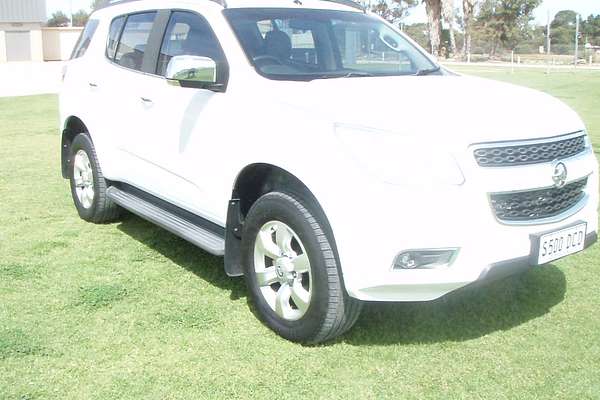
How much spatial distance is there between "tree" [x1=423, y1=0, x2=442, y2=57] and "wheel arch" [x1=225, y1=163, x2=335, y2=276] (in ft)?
134

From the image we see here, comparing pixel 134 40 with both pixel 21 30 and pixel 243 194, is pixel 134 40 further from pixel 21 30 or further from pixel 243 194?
pixel 21 30

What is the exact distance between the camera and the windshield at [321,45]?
428 centimetres

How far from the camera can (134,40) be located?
5395 mm

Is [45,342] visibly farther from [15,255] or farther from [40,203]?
[40,203]

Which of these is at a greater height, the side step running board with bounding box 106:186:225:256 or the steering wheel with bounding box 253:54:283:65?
the steering wheel with bounding box 253:54:283:65

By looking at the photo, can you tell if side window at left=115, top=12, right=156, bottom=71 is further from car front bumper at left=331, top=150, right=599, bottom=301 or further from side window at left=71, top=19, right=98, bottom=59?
car front bumper at left=331, top=150, right=599, bottom=301

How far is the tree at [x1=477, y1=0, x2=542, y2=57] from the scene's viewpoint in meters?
72.2

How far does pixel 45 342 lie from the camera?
3.81 m

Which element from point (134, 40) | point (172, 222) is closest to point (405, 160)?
point (172, 222)

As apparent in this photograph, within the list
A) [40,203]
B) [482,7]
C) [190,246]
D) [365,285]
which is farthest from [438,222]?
[482,7]

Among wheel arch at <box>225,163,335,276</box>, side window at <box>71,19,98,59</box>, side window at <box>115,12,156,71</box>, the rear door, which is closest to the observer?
wheel arch at <box>225,163,335,276</box>

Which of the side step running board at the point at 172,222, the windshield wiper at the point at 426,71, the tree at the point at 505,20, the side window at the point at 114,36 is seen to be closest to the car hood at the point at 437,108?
the windshield wiper at the point at 426,71

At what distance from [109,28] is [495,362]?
13.5 ft

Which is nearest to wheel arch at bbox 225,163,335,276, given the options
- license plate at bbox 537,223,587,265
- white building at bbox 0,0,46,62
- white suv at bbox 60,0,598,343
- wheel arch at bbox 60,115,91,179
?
white suv at bbox 60,0,598,343
